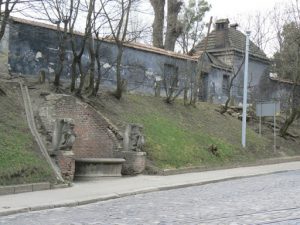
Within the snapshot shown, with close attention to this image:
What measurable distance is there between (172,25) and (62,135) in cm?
2277

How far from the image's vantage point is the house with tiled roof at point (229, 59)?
34.5m

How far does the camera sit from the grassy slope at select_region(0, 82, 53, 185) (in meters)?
14.0

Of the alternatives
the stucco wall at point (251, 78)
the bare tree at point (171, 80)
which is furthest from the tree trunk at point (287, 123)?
the bare tree at point (171, 80)

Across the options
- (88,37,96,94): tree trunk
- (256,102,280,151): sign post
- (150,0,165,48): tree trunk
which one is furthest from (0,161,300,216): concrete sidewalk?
(150,0,165,48): tree trunk

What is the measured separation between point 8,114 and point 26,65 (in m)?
Result: 6.52

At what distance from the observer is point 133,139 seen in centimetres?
1862

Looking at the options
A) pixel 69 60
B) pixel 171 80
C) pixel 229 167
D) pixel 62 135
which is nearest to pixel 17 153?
pixel 62 135

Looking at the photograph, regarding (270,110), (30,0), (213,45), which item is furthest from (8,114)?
(213,45)

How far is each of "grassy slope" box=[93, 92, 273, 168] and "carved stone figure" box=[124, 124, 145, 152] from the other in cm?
125

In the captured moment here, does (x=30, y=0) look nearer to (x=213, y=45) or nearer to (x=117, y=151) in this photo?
(x=117, y=151)

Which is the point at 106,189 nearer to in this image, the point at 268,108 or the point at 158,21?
the point at 268,108

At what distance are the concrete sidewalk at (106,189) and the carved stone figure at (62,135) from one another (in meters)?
1.25

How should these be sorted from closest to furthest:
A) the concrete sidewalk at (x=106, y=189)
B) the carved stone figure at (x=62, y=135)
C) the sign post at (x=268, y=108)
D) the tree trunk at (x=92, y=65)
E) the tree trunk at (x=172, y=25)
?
the concrete sidewalk at (x=106, y=189) < the carved stone figure at (x=62, y=135) < the tree trunk at (x=92, y=65) < the sign post at (x=268, y=108) < the tree trunk at (x=172, y=25)

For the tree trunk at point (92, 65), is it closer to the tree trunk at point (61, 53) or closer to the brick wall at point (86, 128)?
the tree trunk at point (61, 53)
